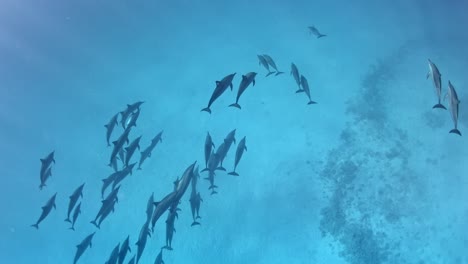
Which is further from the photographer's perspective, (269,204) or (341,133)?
(341,133)

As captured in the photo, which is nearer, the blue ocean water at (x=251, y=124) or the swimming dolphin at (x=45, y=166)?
the swimming dolphin at (x=45, y=166)

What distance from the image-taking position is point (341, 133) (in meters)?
15.5

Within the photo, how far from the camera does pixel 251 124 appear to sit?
55.8 ft

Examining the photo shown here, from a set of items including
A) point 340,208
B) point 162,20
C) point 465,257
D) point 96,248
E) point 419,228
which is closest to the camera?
point 465,257

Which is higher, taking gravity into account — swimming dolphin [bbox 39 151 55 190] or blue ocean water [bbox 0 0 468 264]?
blue ocean water [bbox 0 0 468 264]

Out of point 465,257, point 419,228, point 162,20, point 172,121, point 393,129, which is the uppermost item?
point 162,20

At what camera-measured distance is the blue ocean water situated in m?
13.0

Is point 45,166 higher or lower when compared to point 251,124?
lower

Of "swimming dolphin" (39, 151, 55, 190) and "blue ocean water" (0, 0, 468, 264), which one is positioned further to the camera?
"blue ocean water" (0, 0, 468, 264)

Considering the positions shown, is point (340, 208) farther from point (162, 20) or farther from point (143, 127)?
point (162, 20)

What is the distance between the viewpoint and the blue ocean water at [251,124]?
12969 millimetres

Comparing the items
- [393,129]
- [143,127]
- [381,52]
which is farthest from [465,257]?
[143,127]

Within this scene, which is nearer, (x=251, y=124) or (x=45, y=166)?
(x=45, y=166)

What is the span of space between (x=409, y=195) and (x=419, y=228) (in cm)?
115
